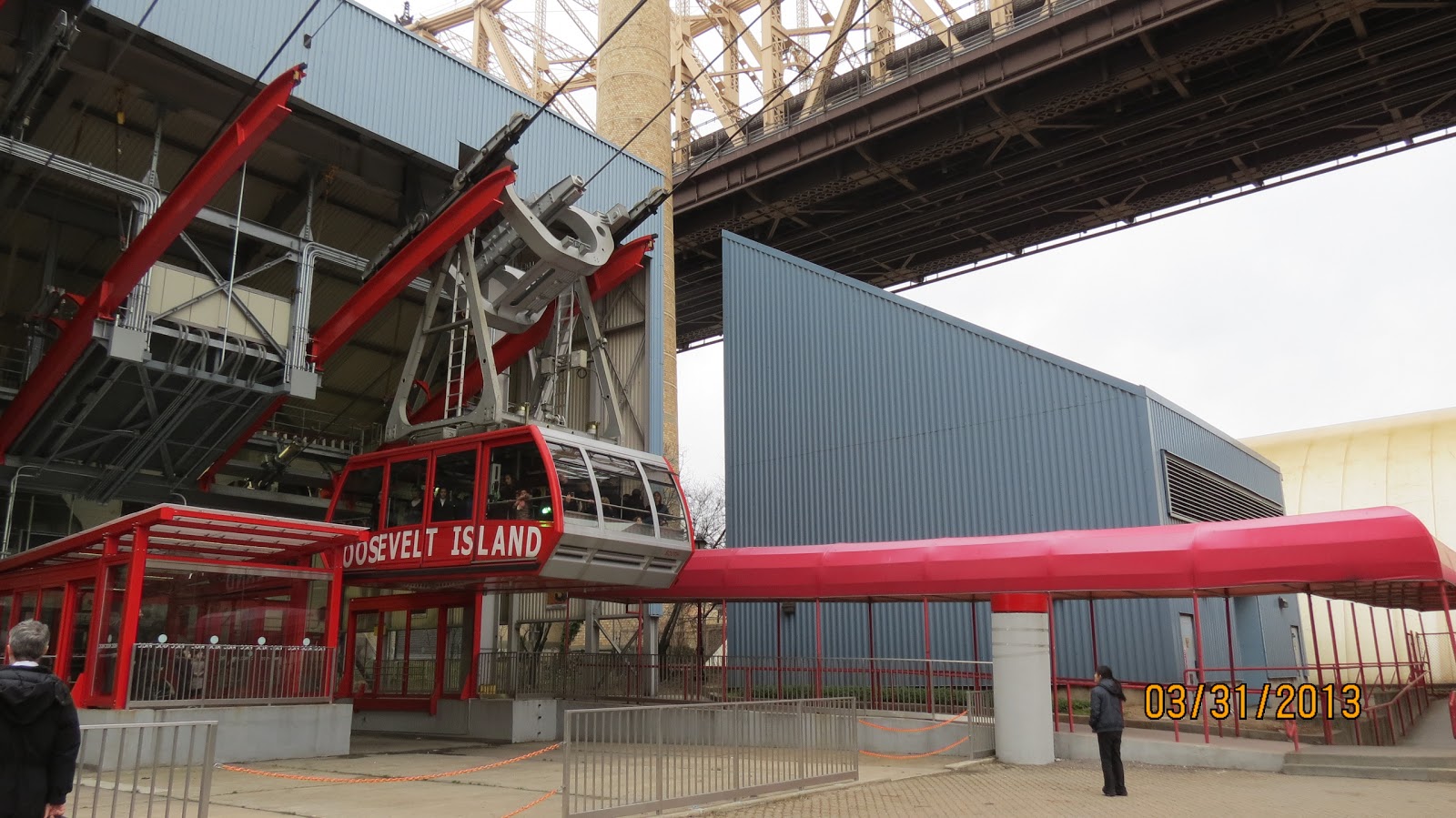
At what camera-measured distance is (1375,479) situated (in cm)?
4131

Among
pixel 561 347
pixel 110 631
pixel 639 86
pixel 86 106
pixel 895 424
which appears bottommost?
pixel 110 631

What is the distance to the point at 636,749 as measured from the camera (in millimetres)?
10625

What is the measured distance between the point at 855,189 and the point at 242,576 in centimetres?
2988

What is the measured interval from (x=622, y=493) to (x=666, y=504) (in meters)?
1.06

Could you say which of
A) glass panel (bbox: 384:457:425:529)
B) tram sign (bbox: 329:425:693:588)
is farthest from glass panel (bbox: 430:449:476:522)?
glass panel (bbox: 384:457:425:529)

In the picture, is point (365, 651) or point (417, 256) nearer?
point (417, 256)

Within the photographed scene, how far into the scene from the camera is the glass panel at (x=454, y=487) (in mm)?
18344

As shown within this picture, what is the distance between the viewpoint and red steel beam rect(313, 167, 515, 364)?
20.2 meters

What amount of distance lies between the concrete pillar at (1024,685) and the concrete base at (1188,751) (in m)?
0.42

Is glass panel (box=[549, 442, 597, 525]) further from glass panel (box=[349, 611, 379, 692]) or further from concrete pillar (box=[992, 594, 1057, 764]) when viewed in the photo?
glass panel (box=[349, 611, 379, 692])

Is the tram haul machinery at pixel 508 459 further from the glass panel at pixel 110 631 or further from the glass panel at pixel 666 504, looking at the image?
the glass panel at pixel 110 631


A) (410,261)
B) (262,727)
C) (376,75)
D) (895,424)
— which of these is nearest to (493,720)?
(262,727)

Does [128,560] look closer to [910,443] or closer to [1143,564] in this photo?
[1143,564]

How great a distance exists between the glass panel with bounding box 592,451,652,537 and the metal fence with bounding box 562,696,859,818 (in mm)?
5686
